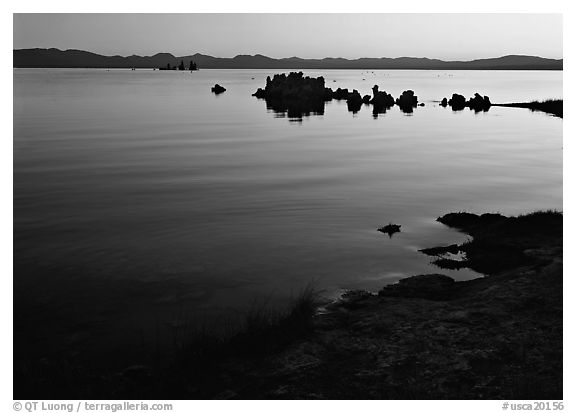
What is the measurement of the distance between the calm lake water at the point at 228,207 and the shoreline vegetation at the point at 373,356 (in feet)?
8.82

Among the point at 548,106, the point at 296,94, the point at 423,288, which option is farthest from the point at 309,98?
the point at 423,288

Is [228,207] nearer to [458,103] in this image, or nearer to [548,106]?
[548,106]

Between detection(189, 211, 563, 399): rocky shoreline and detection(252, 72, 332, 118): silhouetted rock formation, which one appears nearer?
detection(189, 211, 563, 399): rocky shoreline

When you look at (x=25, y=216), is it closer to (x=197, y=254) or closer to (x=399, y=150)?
(x=197, y=254)

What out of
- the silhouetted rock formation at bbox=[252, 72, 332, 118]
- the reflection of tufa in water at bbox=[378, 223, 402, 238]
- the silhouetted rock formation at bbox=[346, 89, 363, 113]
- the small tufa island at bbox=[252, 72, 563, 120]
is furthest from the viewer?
the silhouetted rock formation at bbox=[252, 72, 332, 118]

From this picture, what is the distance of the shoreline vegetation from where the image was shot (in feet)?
30.2

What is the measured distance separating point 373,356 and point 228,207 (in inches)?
637

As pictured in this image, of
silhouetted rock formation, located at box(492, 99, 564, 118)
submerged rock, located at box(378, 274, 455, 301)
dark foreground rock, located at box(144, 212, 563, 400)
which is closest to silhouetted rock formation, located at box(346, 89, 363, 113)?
silhouetted rock formation, located at box(492, 99, 564, 118)

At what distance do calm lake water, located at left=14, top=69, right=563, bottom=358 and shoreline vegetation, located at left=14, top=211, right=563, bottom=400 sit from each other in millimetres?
2689

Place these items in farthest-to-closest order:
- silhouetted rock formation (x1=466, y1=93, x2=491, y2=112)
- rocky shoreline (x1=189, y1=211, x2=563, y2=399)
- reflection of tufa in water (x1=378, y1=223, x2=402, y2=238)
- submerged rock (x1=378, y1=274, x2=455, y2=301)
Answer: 1. silhouetted rock formation (x1=466, y1=93, x2=491, y2=112)
2. reflection of tufa in water (x1=378, y1=223, x2=402, y2=238)
3. submerged rock (x1=378, y1=274, x2=455, y2=301)
4. rocky shoreline (x1=189, y1=211, x2=563, y2=399)

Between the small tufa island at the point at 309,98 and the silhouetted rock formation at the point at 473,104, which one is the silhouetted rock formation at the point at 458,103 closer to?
the silhouetted rock formation at the point at 473,104

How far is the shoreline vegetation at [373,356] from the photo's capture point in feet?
30.2

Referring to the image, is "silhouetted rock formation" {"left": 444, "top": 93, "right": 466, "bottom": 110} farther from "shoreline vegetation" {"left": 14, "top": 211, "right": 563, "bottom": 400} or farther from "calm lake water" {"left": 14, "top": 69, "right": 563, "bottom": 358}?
"shoreline vegetation" {"left": 14, "top": 211, "right": 563, "bottom": 400}
